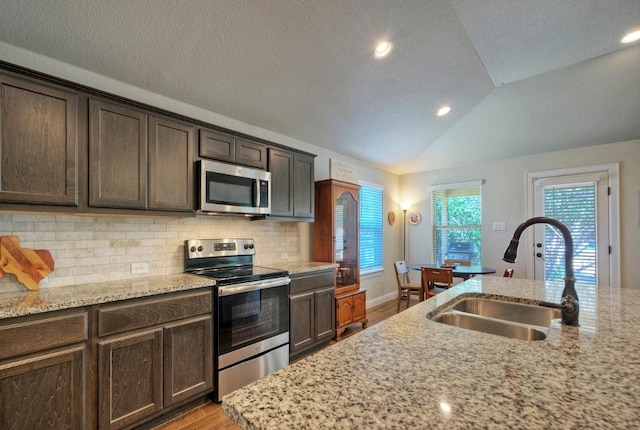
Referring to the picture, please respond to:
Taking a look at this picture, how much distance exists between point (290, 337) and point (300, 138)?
2.36m

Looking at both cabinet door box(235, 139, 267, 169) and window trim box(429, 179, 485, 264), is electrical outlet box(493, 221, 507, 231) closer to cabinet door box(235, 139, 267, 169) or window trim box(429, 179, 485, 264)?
window trim box(429, 179, 485, 264)

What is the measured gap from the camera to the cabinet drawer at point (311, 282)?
2.91 meters

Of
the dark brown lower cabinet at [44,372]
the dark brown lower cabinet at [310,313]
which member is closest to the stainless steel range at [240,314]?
the dark brown lower cabinet at [310,313]

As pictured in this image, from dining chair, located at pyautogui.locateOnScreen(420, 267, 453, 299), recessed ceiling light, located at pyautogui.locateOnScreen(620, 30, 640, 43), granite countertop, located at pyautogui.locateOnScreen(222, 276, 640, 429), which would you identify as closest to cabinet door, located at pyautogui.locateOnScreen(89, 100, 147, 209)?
granite countertop, located at pyautogui.locateOnScreen(222, 276, 640, 429)

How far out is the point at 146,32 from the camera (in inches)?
80.2

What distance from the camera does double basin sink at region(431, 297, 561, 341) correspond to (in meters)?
1.27

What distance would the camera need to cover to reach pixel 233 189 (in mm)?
2688

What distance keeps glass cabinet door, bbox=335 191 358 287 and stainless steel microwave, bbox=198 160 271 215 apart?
3.82 feet

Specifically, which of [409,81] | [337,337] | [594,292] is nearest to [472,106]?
[409,81]

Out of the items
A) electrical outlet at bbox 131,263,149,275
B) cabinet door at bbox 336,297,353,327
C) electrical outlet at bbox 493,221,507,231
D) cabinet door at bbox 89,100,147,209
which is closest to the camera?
cabinet door at bbox 89,100,147,209

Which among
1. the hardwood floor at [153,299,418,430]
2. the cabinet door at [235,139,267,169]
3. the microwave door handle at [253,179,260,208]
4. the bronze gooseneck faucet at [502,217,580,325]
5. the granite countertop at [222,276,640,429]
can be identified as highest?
the cabinet door at [235,139,267,169]

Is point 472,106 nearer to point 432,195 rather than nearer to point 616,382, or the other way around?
point 432,195

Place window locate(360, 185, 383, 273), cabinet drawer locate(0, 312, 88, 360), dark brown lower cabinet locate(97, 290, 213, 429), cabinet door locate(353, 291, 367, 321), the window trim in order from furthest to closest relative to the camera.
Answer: the window trim < window locate(360, 185, 383, 273) < cabinet door locate(353, 291, 367, 321) < dark brown lower cabinet locate(97, 290, 213, 429) < cabinet drawer locate(0, 312, 88, 360)

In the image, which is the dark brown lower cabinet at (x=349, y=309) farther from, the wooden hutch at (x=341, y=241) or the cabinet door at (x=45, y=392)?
the cabinet door at (x=45, y=392)
